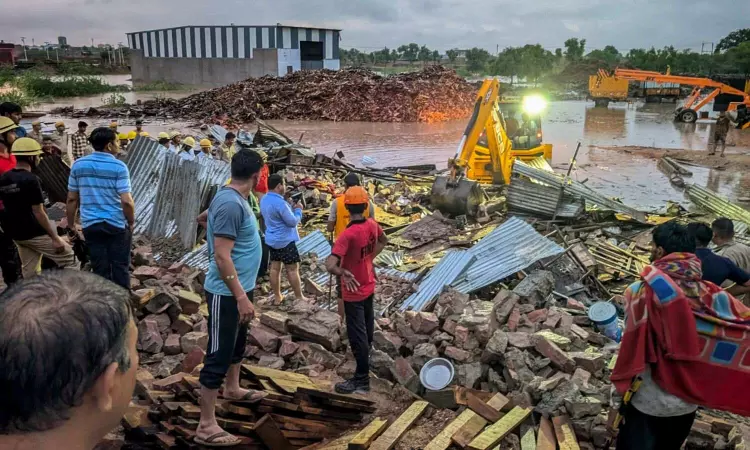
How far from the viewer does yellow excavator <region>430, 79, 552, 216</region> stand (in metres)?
10.5

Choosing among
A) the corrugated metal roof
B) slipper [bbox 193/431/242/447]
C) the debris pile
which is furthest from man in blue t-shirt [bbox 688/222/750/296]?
the debris pile

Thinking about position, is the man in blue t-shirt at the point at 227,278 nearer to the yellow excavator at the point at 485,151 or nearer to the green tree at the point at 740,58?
the yellow excavator at the point at 485,151

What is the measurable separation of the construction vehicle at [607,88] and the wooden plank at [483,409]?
3748cm

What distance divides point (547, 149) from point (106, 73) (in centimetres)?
6355

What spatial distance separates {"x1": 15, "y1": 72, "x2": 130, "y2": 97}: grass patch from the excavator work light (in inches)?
1366

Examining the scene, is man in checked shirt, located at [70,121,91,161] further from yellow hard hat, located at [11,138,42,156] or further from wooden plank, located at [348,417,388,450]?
wooden plank, located at [348,417,388,450]

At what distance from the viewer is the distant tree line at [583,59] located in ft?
183

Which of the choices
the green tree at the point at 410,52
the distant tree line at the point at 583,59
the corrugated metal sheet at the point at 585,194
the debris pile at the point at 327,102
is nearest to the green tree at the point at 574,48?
the distant tree line at the point at 583,59

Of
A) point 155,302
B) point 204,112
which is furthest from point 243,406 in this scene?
point 204,112

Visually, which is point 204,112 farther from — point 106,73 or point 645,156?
point 106,73

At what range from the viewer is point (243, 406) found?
3688mm

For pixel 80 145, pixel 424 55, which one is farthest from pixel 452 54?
pixel 80 145

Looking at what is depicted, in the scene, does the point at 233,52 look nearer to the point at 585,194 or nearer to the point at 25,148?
the point at 585,194

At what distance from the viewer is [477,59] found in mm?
77688
